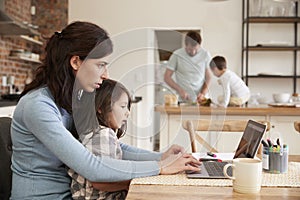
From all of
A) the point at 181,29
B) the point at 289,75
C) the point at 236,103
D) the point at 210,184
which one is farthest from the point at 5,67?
the point at 210,184

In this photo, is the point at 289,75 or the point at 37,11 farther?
the point at 37,11

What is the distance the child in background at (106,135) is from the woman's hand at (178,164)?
0.42 feet

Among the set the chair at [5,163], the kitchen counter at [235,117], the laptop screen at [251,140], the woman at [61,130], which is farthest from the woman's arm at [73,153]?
the kitchen counter at [235,117]

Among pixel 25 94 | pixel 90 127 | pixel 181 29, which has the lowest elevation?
pixel 90 127

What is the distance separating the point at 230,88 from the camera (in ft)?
13.1

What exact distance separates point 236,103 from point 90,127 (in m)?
2.52

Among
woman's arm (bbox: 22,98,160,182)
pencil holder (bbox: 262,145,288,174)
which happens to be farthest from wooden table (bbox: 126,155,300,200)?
pencil holder (bbox: 262,145,288,174)

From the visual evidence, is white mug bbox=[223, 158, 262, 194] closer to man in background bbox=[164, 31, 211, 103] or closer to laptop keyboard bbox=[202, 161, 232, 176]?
laptop keyboard bbox=[202, 161, 232, 176]

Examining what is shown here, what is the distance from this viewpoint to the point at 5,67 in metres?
5.21

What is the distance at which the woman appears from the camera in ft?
4.12

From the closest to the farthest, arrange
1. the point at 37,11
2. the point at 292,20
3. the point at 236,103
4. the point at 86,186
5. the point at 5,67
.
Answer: the point at 86,186 < the point at 236,103 < the point at 5,67 < the point at 292,20 < the point at 37,11

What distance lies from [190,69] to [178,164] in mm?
3218

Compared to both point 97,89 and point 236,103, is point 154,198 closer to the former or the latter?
point 97,89

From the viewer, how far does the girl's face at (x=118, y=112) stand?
1481 millimetres
